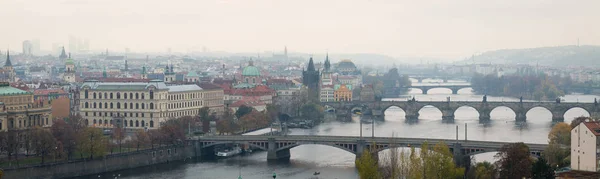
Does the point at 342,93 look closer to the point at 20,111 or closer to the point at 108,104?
the point at 108,104

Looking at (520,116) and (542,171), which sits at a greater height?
(542,171)

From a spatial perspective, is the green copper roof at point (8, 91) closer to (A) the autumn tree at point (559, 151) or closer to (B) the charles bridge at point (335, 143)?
(B) the charles bridge at point (335, 143)

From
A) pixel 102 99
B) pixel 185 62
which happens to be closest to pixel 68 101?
pixel 102 99

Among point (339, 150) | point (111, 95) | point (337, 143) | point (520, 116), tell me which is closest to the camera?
point (337, 143)

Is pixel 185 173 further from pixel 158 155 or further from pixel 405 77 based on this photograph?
pixel 405 77

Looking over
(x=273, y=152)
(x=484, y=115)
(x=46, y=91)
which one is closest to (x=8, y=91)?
(x=273, y=152)

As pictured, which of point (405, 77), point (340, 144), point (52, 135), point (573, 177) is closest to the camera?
point (573, 177)
